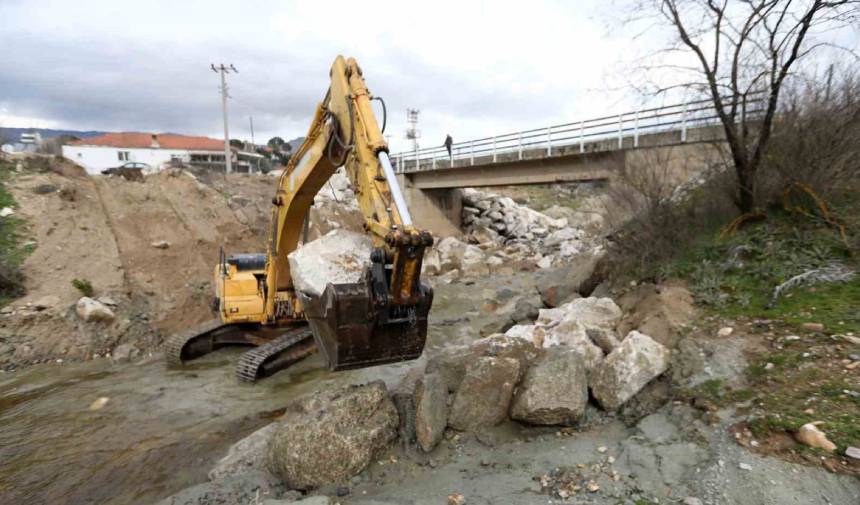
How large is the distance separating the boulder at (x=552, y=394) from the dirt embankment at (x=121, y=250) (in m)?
7.54

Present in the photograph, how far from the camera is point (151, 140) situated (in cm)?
4919

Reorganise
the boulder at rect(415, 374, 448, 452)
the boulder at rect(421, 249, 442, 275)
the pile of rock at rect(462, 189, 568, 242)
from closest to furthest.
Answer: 1. the boulder at rect(415, 374, 448, 452)
2. the boulder at rect(421, 249, 442, 275)
3. the pile of rock at rect(462, 189, 568, 242)

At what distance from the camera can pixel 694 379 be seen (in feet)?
17.5

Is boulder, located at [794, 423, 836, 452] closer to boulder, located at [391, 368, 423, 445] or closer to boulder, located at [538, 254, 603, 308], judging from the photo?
boulder, located at [391, 368, 423, 445]

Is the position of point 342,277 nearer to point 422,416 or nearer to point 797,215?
point 422,416

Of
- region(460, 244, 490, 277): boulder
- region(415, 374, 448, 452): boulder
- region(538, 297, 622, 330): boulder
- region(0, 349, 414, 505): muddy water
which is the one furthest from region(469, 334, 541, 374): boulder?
region(460, 244, 490, 277): boulder

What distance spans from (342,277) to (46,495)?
4395mm

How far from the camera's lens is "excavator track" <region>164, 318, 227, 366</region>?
9578mm

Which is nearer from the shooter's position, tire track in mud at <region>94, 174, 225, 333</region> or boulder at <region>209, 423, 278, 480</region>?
boulder at <region>209, 423, 278, 480</region>

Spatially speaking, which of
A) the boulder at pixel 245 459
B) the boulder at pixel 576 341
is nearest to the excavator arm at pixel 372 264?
the boulder at pixel 245 459

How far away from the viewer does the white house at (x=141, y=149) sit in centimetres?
4234

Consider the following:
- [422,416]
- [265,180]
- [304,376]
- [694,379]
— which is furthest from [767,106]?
[265,180]

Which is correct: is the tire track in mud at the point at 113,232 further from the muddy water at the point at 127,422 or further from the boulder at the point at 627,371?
the boulder at the point at 627,371

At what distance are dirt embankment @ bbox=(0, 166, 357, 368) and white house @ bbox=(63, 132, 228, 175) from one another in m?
20.6
